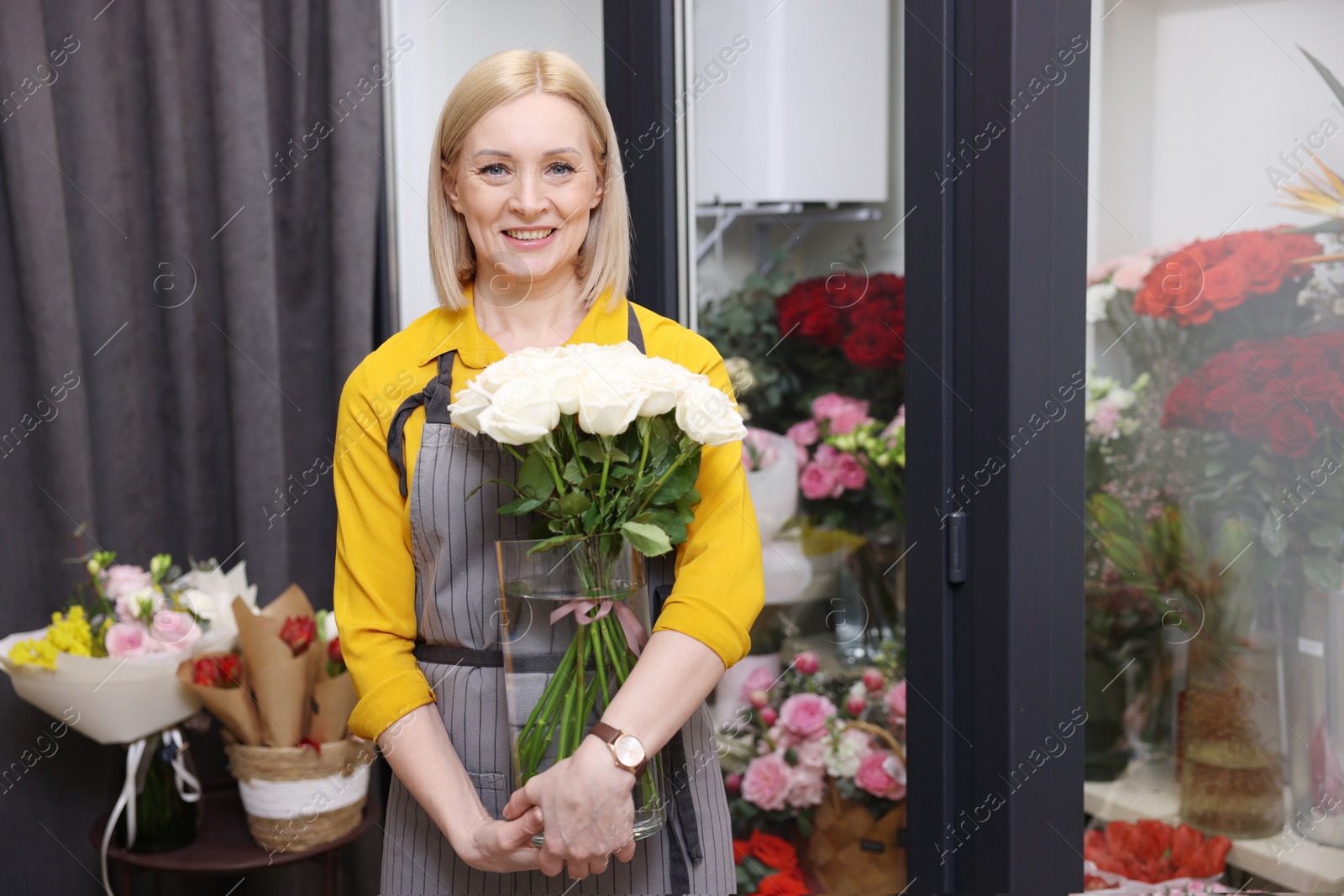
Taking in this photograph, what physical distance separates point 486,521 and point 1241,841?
85cm

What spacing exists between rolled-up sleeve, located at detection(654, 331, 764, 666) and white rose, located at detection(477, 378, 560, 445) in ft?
0.71

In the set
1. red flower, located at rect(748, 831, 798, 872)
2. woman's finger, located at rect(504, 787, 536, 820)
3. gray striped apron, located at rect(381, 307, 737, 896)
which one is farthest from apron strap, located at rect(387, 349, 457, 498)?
red flower, located at rect(748, 831, 798, 872)

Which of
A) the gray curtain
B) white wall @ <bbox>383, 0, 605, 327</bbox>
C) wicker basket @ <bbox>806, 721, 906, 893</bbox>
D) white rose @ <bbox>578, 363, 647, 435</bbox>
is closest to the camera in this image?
white rose @ <bbox>578, 363, 647, 435</bbox>

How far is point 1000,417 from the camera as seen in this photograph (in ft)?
4.20

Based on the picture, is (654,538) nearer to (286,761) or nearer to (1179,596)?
(1179,596)

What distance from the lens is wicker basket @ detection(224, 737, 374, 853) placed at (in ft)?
5.98

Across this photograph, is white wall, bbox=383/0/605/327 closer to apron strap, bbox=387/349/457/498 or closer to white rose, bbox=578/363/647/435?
apron strap, bbox=387/349/457/498

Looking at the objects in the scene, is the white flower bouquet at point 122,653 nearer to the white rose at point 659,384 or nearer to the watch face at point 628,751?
the watch face at point 628,751

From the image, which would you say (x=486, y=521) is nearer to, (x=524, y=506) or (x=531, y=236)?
(x=524, y=506)

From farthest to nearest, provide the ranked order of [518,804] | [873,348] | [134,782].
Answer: [134,782] → [873,348] → [518,804]

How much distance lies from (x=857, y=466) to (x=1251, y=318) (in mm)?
620

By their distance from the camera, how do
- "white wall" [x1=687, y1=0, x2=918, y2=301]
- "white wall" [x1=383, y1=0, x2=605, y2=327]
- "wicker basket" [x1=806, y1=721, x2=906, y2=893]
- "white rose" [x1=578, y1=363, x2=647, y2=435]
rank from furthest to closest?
"white wall" [x1=383, y1=0, x2=605, y2=327], "wicker basket" [x1=806, y1=721, x2=906, y2=893], "white wall" [x1=687, y1=0, x2=918, y2=301], "white rose" [x1=578, y1=363, x2=647, y2=435]

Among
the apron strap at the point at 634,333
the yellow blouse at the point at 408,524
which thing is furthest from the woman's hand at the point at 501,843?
the apron strap at the point at 634,333

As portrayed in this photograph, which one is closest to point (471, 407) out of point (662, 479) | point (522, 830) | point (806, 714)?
point (662, 479)
